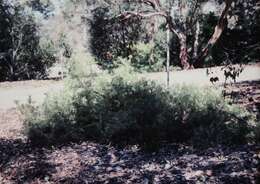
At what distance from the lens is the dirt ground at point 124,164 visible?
5.99 m

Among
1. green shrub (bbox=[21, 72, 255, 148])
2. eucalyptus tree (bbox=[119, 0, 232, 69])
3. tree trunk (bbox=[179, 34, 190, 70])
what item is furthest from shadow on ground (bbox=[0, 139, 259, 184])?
tree trunk (bbox=[179, 34, 190, 70])

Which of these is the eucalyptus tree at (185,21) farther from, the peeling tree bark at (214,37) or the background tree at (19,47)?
the background tree at (19,47)

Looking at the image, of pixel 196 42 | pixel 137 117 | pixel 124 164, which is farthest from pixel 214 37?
pixel 124 164

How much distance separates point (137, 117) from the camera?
8.56 meters

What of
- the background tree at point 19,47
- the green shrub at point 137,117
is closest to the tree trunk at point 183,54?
the background tree at point 19,47

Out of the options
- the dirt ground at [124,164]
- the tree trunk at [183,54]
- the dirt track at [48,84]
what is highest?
the tree trunk at [183,54]

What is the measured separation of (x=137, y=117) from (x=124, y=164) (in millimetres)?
1782

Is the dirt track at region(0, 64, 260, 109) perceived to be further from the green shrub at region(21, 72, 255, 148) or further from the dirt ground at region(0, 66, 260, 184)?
the dirt ground at region(0, 66, 260, 184)

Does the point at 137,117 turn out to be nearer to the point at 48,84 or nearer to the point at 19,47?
the point at 48,84

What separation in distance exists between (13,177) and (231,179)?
11.1ft

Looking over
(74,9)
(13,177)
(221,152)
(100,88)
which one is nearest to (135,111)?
(100,88)

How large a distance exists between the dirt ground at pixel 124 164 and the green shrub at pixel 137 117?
352mm

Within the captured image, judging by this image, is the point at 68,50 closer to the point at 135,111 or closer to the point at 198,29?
the point at 198,29

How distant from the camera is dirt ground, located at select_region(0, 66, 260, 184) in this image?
599 centimetres
